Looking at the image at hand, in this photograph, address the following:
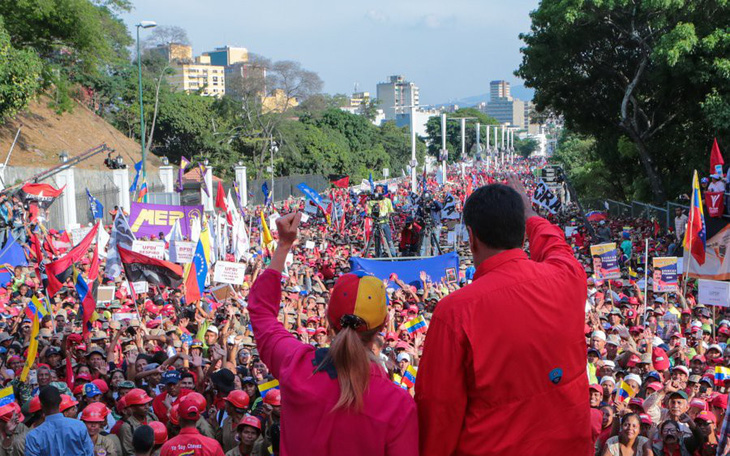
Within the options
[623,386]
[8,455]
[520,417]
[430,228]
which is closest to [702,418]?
[623,386]

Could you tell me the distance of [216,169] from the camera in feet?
185

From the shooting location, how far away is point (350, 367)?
7.38 feet

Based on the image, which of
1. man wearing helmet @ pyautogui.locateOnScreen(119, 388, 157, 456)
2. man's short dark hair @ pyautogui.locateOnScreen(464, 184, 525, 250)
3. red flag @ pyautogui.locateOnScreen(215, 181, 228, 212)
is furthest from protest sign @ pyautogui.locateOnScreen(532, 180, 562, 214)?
man's short dark hair @ pyautogui.locateOnScreen(464, 184, 525, 250)

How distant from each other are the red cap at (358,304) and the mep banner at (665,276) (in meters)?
10.6

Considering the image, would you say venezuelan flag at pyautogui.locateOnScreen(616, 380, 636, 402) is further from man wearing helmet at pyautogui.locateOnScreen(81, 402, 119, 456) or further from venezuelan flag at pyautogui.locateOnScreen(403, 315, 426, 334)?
man wearing helmet at pyautogui.locateOnScreen(81, 402, 119, 456)

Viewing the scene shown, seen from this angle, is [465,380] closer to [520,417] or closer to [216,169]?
[520,417]

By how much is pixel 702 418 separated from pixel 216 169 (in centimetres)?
5206

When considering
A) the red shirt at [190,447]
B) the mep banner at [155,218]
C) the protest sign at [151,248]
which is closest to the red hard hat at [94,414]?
the red shirt at [190,447]

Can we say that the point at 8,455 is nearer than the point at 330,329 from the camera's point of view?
No

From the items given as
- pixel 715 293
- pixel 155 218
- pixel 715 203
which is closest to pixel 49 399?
pixel 715 293

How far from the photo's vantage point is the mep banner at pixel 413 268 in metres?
16.2

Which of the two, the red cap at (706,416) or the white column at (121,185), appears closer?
the red cap at (706,416)

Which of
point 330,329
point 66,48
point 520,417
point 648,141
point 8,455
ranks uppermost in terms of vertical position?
point 66,48

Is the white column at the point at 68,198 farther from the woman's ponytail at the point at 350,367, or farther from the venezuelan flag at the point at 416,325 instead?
the woman's ponytail at the point at 350,367
